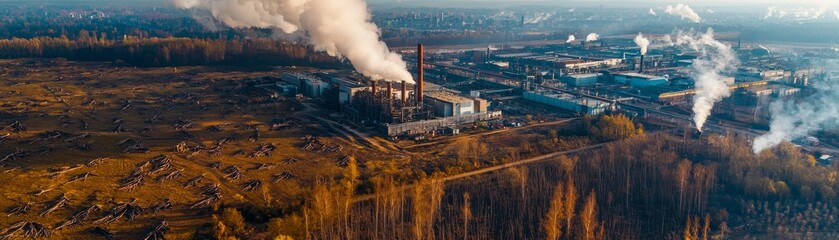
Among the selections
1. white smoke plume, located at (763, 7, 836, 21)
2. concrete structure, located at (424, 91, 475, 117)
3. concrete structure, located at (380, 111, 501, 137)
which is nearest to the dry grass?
concrete structure, located at (380, 111, 501, 137)

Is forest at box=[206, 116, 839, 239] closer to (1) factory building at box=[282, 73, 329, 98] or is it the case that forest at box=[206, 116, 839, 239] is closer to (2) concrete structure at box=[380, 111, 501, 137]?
(2) concrete structure at box=[380, 111, 501, 137]

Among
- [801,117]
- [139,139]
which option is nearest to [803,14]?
[801,117]

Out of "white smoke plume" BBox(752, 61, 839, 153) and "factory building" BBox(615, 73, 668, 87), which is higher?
"factory building" BBox(615, 73, 668, 87)

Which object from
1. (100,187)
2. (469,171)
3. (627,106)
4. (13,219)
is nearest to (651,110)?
(627,106)

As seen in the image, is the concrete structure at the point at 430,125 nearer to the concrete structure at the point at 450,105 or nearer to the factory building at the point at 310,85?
the concrete structure at the point at 450,105

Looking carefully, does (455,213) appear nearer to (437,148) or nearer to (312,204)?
(312,204)

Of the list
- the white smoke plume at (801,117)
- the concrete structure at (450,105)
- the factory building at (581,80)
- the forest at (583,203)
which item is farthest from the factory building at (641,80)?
the forest at (583,203)
